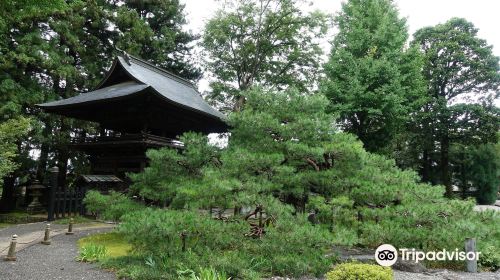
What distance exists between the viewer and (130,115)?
1327 cm

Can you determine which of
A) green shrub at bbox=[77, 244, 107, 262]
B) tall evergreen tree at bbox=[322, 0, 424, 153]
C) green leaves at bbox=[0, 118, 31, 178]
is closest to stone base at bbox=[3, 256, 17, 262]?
green shrub at bbox=[77, 244, 107, 262]

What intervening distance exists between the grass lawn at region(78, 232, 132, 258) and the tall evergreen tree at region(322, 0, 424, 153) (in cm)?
1092

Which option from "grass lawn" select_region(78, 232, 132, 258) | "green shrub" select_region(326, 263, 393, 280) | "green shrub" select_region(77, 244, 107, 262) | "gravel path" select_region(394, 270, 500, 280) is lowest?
"grass lawn" select_region(78, 232, 132, 258)

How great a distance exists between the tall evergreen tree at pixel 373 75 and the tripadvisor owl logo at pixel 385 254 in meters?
10.5

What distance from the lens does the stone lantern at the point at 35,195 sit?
55.1 feet

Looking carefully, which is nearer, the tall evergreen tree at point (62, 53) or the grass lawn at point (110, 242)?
the grass lawn at point (110, 242)

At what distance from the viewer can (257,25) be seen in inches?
963

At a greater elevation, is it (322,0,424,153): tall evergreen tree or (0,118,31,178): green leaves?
(322,0,424,153): tall evergreen tree

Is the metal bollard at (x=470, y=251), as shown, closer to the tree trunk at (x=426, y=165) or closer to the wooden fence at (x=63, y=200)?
the wooden fence at (x=63, y=200)

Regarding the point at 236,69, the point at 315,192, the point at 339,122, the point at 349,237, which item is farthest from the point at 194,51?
the point at 349,237

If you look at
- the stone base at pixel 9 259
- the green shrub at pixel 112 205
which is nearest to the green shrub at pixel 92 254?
the green shrub at pixel 112 205

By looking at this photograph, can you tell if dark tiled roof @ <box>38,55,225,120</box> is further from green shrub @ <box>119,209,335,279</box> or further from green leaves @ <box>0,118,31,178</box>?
green shrub @ <box>119,209,335,279</box>

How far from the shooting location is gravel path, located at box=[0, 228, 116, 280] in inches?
228

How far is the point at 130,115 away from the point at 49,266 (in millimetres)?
7590
